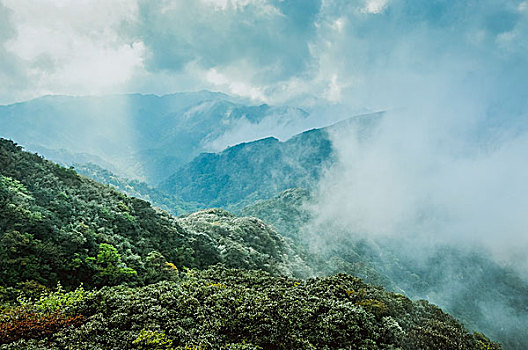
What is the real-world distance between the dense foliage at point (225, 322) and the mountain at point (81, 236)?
5748 millimetres

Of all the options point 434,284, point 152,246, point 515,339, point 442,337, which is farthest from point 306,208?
point 442,337

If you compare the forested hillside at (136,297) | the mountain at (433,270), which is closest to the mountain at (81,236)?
the forested hillside at (136,297)

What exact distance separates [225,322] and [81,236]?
1553 centimetres

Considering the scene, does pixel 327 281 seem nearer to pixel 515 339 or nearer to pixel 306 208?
pixel 515 339

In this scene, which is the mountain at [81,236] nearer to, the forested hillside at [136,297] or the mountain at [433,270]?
the forested hillside at [136,297]

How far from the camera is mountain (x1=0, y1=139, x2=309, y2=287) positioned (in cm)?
2073

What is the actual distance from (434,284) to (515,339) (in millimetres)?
34079

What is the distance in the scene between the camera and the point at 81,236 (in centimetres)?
2392

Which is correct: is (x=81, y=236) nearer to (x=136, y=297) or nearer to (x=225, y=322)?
(x=136, y=297)

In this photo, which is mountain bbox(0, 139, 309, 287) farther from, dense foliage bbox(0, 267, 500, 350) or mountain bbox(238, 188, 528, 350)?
mountain bbox(238, 188, 528, 350)

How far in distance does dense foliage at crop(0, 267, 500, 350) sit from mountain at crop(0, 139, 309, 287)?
5748 mm

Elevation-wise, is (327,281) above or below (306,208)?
below

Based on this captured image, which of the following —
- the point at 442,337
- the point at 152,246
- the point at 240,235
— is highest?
the point at 240,235

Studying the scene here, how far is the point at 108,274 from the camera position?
22375 mm
